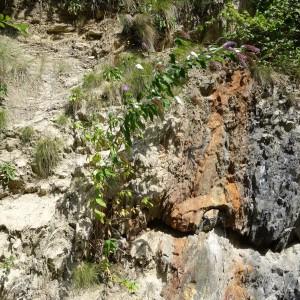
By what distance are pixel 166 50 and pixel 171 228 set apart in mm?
2454

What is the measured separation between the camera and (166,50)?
5738 mm

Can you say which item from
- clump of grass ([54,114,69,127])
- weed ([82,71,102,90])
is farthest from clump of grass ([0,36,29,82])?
clump of grass ([54,114,69,127])

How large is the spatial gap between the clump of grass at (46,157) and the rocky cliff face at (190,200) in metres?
0.08

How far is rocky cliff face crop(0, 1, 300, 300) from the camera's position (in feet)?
12.9

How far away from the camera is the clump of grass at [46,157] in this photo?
4344mm

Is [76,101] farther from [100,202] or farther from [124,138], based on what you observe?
[100,202]

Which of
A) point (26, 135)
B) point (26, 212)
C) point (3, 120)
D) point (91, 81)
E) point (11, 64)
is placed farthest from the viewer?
point (11, 64)

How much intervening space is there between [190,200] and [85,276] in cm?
121

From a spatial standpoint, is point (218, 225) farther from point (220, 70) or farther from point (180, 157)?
point (220, 70)

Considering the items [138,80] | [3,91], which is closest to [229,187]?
[138,80]

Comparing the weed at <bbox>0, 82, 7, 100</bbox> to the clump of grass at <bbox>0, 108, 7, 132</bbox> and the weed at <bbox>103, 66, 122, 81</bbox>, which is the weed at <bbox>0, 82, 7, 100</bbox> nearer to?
the clump of grass at <bbox>0, 108, 7, 132</bbox>

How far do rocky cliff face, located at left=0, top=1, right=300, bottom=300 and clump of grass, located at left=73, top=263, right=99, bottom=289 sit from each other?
0.24ft

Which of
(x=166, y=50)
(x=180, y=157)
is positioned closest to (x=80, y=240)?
(x=180, y=157)

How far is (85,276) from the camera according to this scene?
3.88 metres
